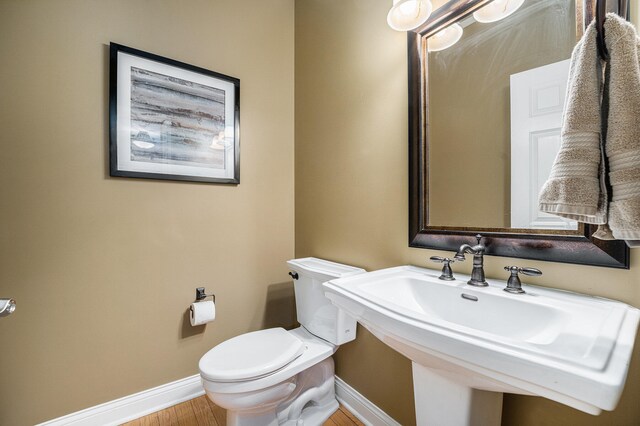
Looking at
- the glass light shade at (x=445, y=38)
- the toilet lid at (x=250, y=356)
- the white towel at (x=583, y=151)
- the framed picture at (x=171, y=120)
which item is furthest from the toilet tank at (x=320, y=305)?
the glass light shade at (x=445, y=38)

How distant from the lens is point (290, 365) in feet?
3.93

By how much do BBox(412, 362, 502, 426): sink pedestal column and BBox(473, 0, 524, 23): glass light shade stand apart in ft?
3.90

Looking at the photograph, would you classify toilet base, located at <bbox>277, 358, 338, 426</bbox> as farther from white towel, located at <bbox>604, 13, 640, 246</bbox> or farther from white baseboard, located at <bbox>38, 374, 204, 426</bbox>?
white towel, located at <bbox>604, 13, 640, 246</bbox>

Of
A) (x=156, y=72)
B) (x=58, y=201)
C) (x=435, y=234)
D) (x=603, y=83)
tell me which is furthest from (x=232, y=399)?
(x=156, y=72)

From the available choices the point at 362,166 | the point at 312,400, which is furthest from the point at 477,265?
the point at 312,400

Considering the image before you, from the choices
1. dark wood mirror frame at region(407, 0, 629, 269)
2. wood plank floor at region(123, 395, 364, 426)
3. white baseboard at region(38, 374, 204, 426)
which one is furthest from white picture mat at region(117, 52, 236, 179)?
wood plank floor at region(123, 395, 364, 426)

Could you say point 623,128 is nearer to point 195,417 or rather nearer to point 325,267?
point 325,267

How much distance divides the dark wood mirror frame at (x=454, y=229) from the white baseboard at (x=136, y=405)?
1493 mm

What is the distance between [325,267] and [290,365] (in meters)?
0.50

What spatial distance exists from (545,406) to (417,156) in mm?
925

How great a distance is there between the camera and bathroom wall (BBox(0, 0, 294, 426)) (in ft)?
3.93

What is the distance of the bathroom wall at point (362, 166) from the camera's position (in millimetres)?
1213

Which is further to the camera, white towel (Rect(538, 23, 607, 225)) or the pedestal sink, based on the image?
white towel (Rect(538, 23, 607, 225))

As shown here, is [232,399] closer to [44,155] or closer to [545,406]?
[545,406]
